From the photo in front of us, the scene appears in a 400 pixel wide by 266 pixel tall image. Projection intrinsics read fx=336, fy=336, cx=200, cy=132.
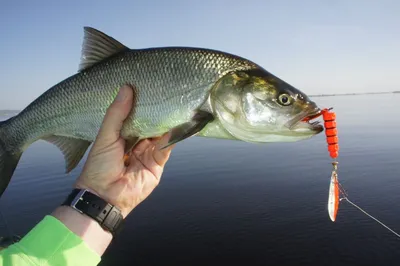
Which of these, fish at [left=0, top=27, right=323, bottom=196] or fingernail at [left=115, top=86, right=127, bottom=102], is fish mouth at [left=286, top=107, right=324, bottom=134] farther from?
fingernail at [left=115, top=86, right=127, bottom=102]

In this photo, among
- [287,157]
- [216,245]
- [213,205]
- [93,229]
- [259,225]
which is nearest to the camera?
[93,229]

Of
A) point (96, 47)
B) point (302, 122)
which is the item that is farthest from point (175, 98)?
point (302, 122)

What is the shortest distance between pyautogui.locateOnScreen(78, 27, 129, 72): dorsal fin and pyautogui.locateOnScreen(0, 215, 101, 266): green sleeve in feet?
6.69

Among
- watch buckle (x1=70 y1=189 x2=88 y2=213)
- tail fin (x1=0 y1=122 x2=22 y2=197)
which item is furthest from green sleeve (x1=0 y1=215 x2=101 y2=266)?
tail fin (x1=0 y1=122 x2=22 y2=197)

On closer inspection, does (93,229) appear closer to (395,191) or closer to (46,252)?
(46,252)

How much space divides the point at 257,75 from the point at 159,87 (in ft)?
3.69

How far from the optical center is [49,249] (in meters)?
2.60

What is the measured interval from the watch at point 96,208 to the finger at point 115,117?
668 millimetres

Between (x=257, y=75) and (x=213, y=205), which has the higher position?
(x=257, y=75)

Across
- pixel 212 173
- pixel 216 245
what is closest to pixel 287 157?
pixel 212 173

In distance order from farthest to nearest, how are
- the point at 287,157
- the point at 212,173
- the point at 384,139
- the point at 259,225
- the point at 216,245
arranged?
the point at 384,139, the point at 287,157, the point at 212,173, the point at 259,225, the point at 216,245

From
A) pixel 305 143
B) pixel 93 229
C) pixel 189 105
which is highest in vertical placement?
pixel 189 105

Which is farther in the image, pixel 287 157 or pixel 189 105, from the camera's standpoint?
pixel 287 157

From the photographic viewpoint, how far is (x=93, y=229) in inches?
117
